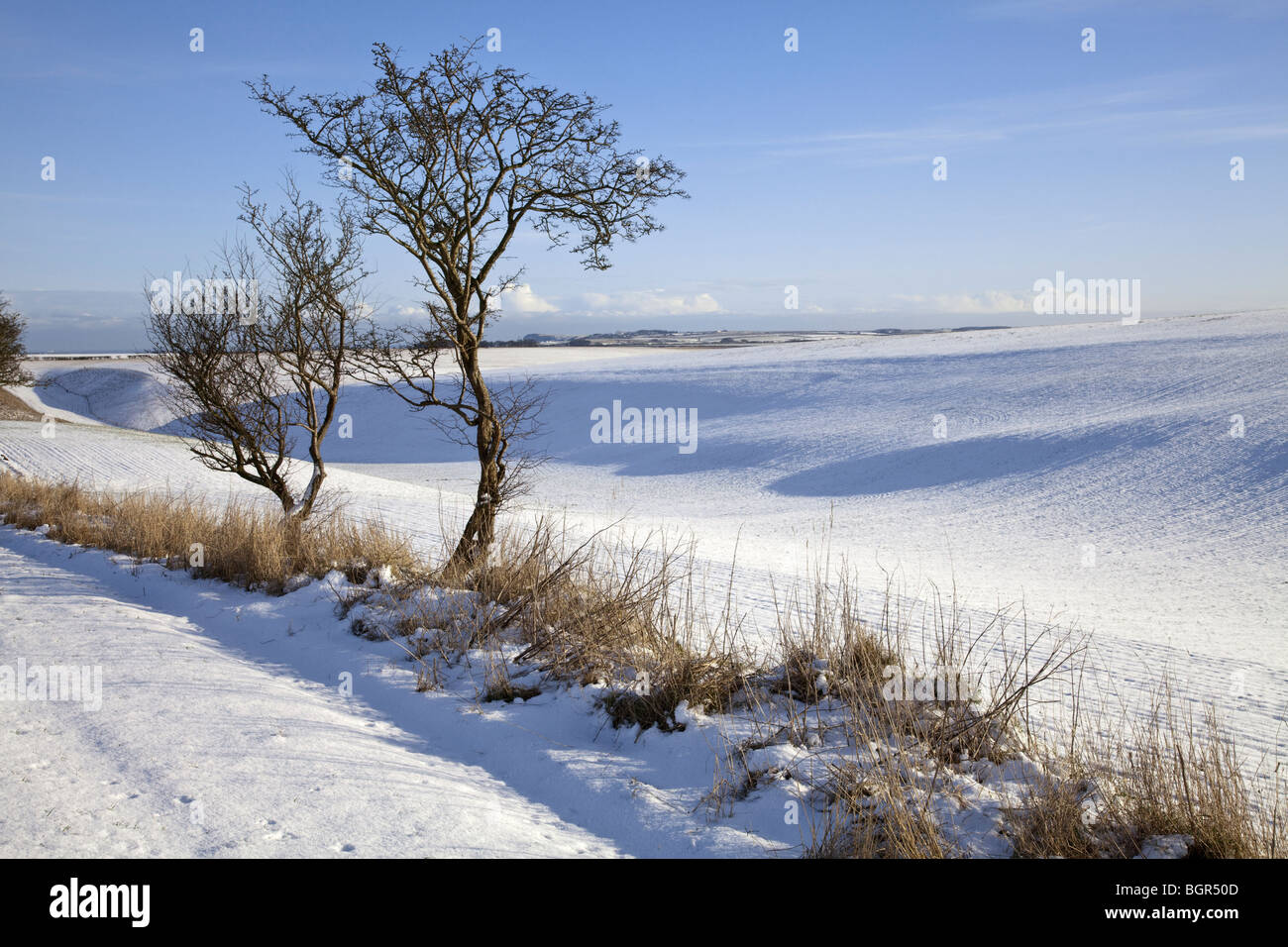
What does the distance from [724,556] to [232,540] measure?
7.07 meters

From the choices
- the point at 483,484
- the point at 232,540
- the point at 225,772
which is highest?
the point at 483,484

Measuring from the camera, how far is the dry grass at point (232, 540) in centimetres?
742

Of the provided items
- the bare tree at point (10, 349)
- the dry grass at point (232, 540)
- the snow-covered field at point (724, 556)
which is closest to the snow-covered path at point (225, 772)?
the snow-covered field at point (724, 556)

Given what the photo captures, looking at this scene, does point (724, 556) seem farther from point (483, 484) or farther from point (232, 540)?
point (232, 540)

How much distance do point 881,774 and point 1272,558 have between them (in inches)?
523

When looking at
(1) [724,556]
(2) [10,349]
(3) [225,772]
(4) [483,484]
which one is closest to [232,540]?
(4) [483,484]

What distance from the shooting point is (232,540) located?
8133mm

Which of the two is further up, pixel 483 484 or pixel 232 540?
pixel 483 484

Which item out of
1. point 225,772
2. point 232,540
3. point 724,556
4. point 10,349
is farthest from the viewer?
point 10,349

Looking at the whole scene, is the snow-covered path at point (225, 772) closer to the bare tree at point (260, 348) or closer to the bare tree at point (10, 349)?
the bare tree at point (260, 348)

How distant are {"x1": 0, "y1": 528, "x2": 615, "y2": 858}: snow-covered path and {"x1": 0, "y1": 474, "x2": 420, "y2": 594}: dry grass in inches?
68.9

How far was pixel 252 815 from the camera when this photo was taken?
3164mm

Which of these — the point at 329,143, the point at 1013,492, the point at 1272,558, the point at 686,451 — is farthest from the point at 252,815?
the point at 686,451

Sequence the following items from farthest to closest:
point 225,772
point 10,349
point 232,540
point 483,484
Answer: point 10,349 < point 232,540 < point 483,484 < point 225,772
